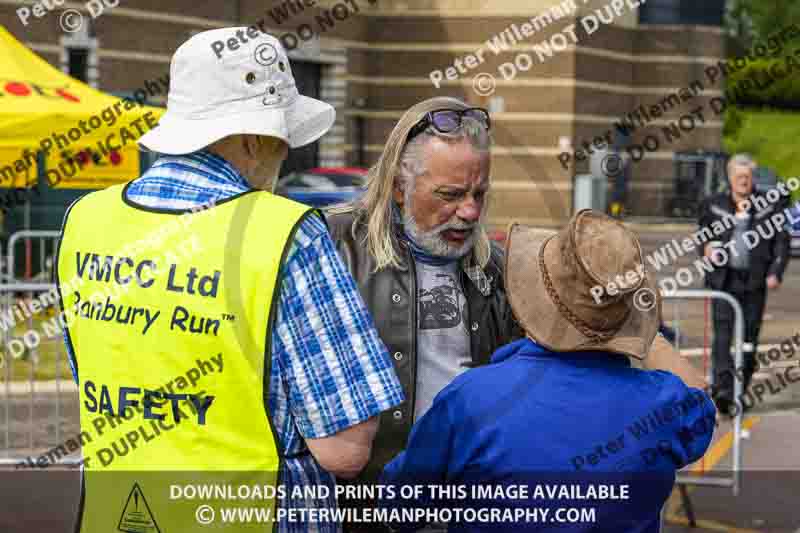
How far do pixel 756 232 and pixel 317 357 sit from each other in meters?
7.90

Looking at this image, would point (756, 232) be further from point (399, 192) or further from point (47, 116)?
point (399, 192)

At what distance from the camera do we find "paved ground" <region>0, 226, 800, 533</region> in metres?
6.80

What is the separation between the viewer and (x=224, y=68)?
2.61 m

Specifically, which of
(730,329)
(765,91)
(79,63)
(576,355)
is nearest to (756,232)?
(730,329)

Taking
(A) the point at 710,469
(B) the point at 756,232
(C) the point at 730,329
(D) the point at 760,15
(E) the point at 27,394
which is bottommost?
(A) the point at 710,469

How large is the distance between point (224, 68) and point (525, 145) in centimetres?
3932

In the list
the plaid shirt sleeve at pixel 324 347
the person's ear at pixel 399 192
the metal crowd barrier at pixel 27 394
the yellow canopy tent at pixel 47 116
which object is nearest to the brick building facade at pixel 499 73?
the yellow canopy tent at pixel 47 116

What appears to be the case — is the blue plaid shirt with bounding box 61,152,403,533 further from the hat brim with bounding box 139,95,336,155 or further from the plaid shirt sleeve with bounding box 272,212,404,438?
the hat brim with bounding box 139,95,336,155

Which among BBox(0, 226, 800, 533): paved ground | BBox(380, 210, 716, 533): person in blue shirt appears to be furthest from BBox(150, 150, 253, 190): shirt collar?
BBox(0, 226, 800, 533): paved ground

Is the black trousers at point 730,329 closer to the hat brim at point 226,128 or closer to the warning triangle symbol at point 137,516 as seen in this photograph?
the hat brim at point 226,128

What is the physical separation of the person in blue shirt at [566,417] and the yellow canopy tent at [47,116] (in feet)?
28.2

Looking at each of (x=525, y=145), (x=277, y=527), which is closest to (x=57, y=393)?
(x=277, y=527)

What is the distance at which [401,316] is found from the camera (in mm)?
3404

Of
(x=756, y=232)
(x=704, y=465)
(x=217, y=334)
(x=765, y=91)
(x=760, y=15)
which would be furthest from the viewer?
(x=760, y=15)
